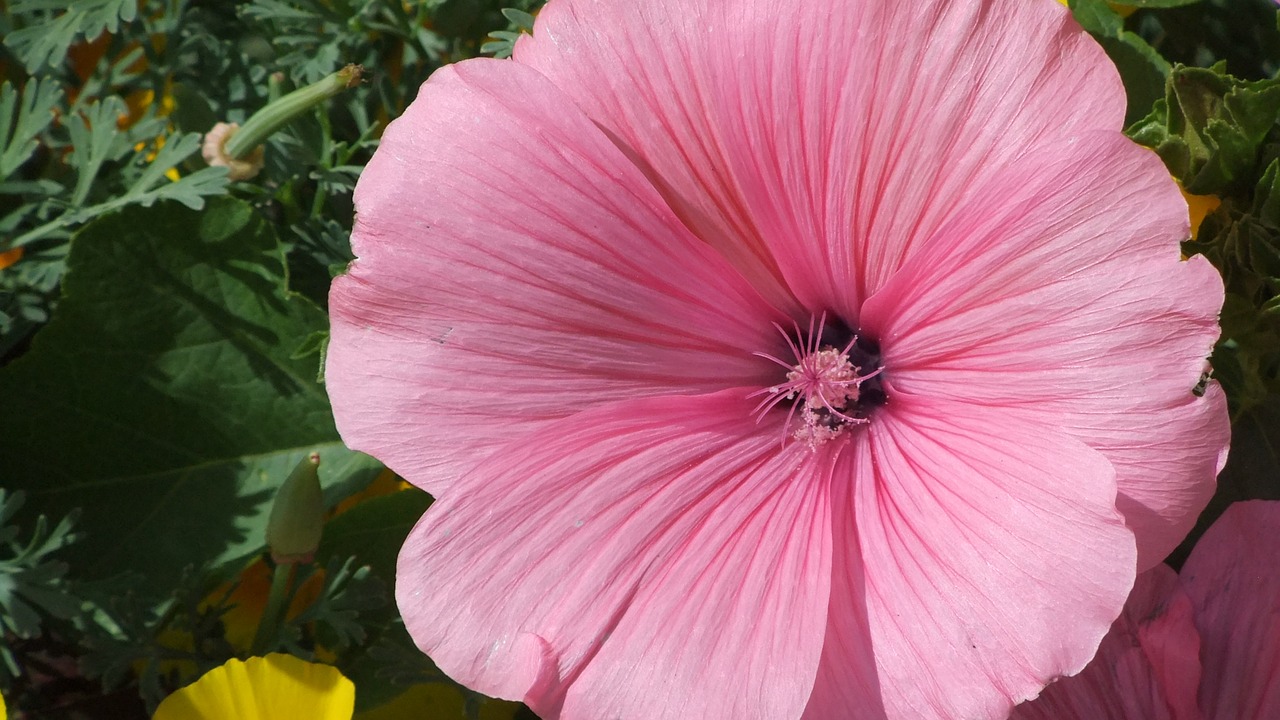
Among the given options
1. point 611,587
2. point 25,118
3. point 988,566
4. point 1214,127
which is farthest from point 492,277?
point 25,118

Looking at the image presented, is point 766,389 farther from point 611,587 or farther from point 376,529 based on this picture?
point 376,529

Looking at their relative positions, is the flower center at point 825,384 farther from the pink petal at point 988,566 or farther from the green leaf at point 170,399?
the green leaf at point 170,399

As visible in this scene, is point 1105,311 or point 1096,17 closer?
point 1105,311

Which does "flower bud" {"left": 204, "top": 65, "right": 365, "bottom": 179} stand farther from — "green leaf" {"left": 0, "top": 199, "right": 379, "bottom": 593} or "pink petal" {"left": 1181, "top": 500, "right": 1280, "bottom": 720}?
"pink petal" {"left": 1181, "top": 500, "right": 1280, "bottom": 720}

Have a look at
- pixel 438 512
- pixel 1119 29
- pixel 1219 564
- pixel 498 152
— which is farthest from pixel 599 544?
pixel 1119 29

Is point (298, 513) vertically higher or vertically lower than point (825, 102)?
lower

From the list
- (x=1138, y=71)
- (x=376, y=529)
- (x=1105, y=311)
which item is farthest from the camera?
(x=376, y=529)

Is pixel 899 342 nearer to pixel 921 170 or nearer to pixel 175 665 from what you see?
pixel 921 170
